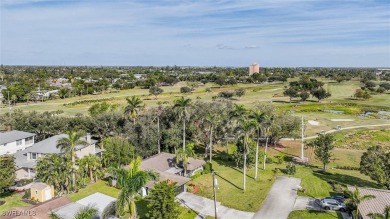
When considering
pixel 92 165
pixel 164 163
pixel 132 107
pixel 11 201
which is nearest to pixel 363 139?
pixel 164 163

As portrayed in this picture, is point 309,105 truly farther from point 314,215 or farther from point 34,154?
point 34,154

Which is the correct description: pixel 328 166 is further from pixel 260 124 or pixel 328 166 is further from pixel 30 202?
pixel 30 202

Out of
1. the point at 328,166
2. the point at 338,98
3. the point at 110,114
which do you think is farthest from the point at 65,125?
the point at 338,98

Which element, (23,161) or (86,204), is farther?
(23,161)

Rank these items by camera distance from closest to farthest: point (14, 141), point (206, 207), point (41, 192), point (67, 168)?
point (206, 207) < point (41, 192) < point (67, 168) < point (14, 141)

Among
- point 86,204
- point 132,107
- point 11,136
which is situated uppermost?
point 132,107

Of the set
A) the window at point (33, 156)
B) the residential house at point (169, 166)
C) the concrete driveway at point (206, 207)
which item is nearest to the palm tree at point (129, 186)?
the concrete driveway at point (206, 207)

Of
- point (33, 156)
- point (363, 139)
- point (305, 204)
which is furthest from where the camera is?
point (363, 139)
